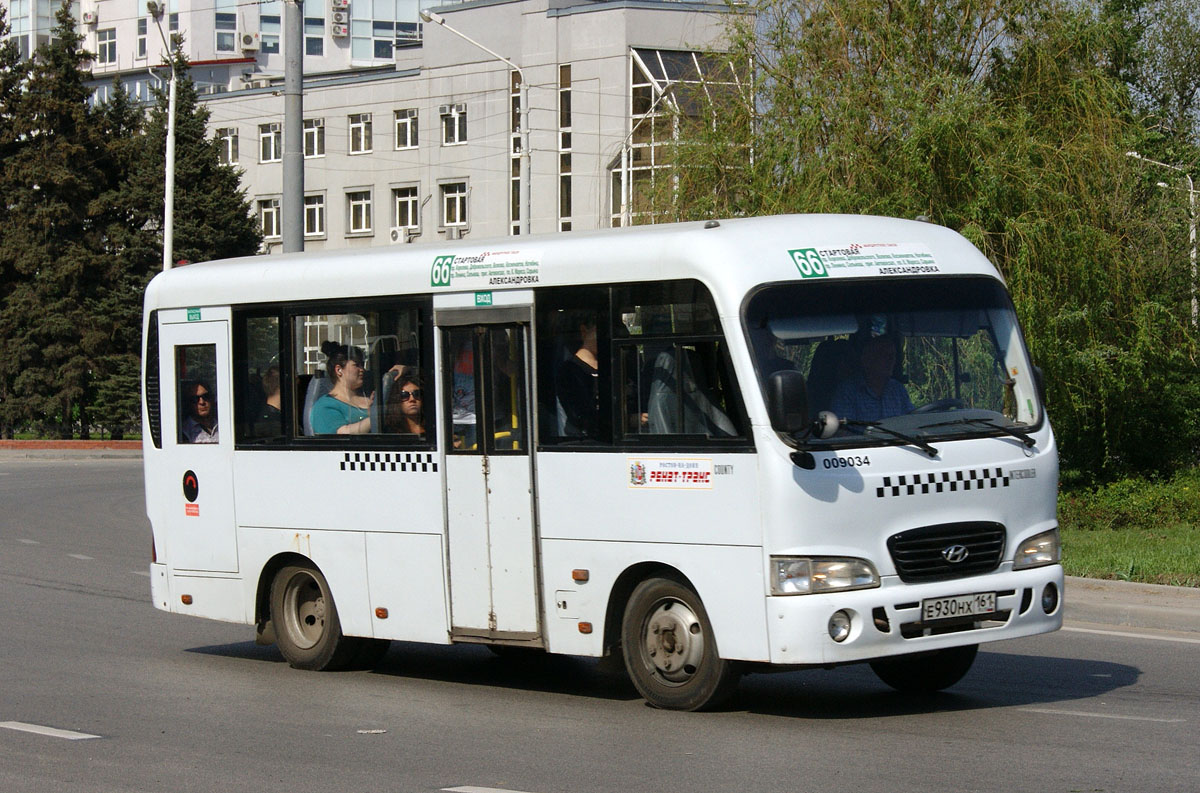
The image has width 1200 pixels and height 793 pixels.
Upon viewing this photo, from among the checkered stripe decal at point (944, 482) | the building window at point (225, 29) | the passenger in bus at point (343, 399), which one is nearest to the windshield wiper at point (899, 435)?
the checkered stripe decal at point (944, 482)

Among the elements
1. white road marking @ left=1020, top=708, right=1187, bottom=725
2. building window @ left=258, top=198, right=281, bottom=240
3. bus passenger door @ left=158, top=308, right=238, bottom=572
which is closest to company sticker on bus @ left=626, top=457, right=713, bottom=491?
white road marking @ left=1020, top=708, right=1187, bottom=725

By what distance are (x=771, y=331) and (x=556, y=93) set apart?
55.2 meters

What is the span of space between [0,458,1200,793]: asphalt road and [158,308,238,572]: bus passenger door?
2.75 ft

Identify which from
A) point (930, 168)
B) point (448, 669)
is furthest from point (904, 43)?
point (448, 669)

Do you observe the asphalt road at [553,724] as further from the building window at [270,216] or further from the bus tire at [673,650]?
the building window at [270,216]

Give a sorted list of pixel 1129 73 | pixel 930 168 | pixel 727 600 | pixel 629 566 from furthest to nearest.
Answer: pixel 1129 73
pixel 930 168
pixel 629 566
pixel 727 600

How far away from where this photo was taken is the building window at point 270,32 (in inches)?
4081

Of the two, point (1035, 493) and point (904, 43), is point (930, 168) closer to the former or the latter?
point (904, 43)

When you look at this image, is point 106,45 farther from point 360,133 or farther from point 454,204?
point 454,204

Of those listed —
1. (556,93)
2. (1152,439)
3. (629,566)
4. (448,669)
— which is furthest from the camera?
(556,93)

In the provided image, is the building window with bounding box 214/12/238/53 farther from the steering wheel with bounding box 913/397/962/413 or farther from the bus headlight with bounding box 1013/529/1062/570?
the bus headlight with bounding box 1013/529/1062/570

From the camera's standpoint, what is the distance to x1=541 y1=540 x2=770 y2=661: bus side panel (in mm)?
8672

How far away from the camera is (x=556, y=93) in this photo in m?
63.0

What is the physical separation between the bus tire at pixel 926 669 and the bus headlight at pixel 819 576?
1257 mm
